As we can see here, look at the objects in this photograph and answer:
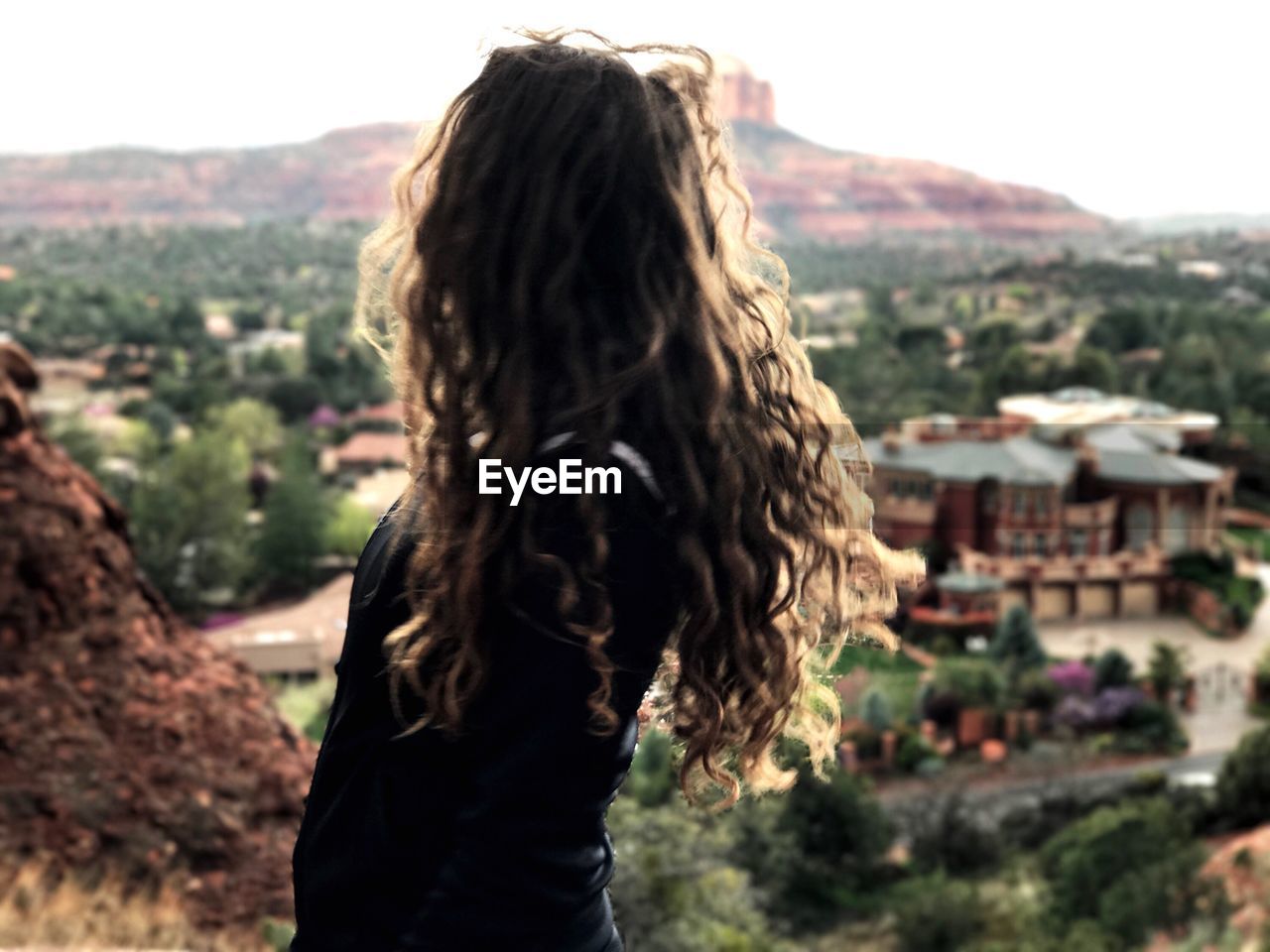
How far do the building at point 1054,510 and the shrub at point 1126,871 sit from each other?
173 centimetres

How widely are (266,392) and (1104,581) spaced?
1794 centimetres

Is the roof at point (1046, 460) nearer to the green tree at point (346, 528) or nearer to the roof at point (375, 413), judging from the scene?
the green tree at point (346, 528)

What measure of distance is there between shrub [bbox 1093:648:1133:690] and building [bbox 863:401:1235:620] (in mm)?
361

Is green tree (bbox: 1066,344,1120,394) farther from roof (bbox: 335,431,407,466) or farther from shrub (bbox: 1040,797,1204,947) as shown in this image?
shrub (bbox: 1040,797,1204,947)

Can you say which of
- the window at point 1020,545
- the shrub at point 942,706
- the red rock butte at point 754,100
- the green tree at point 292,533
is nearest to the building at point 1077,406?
the window at point 1020,545

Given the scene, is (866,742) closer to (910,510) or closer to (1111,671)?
(910,510)

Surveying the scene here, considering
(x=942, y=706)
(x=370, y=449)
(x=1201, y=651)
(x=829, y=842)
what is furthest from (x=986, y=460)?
(x=370, y=449)

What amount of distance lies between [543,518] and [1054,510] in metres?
8.67

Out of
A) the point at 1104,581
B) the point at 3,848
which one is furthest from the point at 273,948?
the point at 1104,581

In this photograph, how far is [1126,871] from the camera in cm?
677

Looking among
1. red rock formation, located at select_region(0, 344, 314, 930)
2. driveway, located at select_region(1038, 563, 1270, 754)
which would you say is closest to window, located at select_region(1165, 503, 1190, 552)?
driveway, located at select_region(1038, 563, 1270, 754)

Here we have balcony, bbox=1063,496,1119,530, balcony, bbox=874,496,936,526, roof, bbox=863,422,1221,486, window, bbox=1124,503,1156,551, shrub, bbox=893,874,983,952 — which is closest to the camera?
shrub, bbox=893,874,983,952

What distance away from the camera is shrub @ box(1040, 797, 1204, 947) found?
6.04 m

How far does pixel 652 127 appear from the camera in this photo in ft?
2.39
